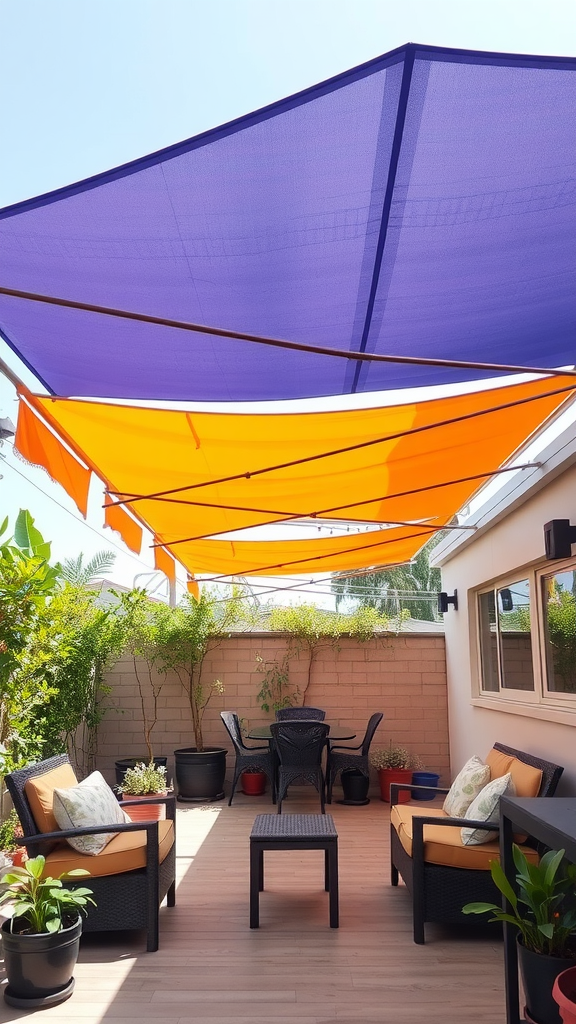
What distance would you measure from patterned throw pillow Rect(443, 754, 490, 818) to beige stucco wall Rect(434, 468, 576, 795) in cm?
46

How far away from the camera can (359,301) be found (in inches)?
129

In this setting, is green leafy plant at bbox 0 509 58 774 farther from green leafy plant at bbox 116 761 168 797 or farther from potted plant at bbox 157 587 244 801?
potted plant at bbox 157 587 244 801

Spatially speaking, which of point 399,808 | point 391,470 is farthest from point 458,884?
point 391,470

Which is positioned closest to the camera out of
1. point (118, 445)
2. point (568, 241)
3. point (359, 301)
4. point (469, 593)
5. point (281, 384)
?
point (568, 241)

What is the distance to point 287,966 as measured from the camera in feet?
12.6

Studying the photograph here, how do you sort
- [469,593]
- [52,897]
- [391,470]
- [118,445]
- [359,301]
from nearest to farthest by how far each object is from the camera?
[359,301]
[52,897]
[118,445]
[391,470]
[469,593]

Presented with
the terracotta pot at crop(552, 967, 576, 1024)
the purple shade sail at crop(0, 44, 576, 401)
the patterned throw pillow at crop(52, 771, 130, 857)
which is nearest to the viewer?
the terracotta pot at crop(552, 967, 576, 1024)

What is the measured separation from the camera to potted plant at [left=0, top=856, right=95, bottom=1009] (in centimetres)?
335

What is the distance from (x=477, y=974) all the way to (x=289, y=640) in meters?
6.19

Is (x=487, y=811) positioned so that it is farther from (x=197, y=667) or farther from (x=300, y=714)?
(x=197, y=667)

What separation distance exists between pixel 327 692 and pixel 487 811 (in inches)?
217

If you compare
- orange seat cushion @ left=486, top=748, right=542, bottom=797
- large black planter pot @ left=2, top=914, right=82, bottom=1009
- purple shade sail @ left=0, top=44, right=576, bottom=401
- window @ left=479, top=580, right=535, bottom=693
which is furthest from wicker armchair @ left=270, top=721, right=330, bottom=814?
purple shade sail @ left=0, top=44, right=576, bottom=401

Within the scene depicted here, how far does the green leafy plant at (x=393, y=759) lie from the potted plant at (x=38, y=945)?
5.92 meters

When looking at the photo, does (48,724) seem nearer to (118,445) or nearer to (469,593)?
(118,445)
